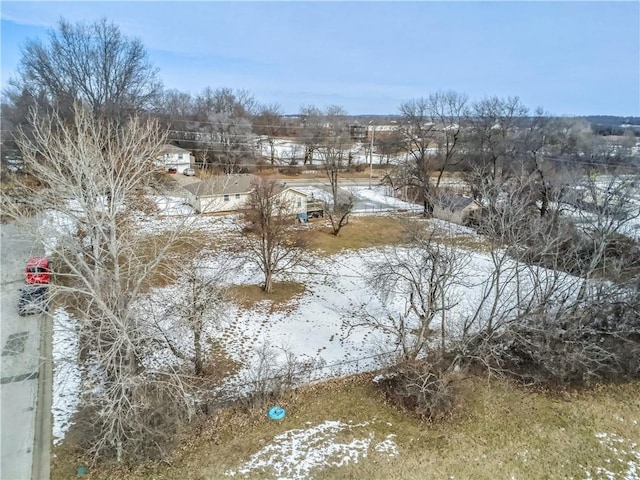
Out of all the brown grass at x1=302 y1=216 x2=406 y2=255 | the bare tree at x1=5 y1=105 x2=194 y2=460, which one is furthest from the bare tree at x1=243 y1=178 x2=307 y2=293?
the bare tree at x1=5 y1=105 x2=194 y2=460

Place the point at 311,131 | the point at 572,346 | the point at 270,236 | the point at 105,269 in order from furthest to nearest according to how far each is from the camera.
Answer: the point at 311,131
the point at 270,236
the point at 572,346
the point at 105,269

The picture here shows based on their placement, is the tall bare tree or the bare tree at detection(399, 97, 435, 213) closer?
the bare tree at detection(399, 97, 435, 213)

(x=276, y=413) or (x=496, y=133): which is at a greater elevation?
A: (x=496, y=133)

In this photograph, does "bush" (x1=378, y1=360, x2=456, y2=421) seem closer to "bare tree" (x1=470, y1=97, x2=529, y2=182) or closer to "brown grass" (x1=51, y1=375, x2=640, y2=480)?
"brown grass" (x1=51, y1=375, x2=640, y2=480)

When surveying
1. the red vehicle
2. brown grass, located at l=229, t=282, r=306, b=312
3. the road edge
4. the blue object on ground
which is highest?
the red vehicle

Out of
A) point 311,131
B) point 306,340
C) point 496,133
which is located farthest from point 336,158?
point 306,340

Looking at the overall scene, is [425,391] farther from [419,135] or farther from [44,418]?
[419,135]
